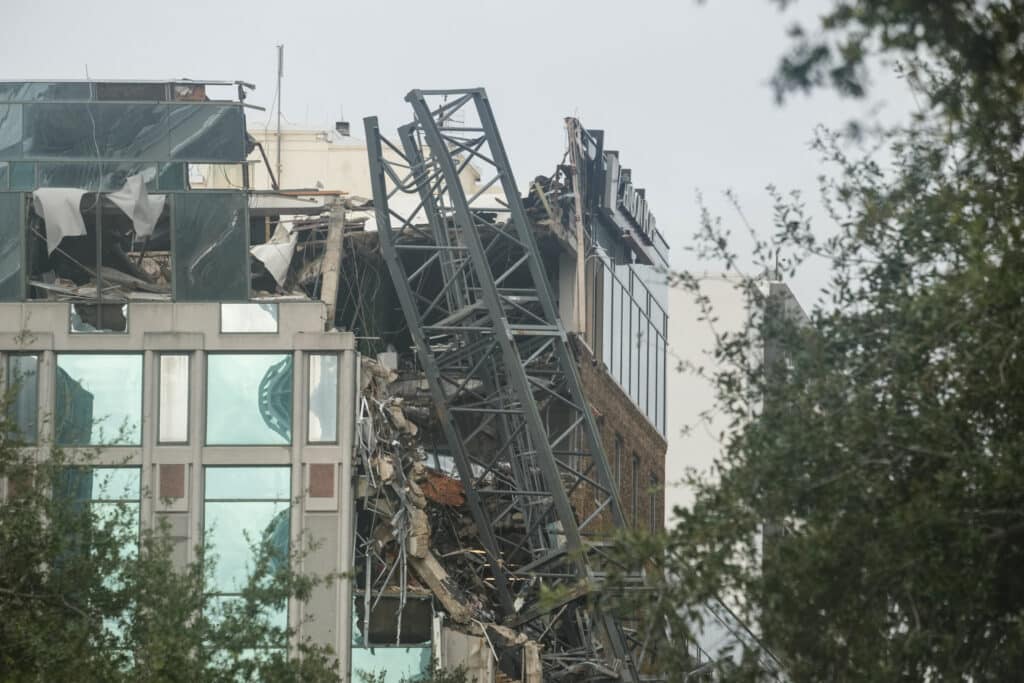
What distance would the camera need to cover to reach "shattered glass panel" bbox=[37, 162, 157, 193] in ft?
159

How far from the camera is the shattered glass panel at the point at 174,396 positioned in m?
47.8

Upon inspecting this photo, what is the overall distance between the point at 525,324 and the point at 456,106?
18.5 ft

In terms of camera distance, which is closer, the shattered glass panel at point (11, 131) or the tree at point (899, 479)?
the tree at point (899, 479)

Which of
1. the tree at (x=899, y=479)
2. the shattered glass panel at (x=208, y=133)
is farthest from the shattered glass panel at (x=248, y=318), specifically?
the tree at (x=899, y=479)

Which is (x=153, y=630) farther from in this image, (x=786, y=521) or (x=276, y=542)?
(x=276, y=542)

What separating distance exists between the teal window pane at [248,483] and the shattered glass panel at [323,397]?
97 cm

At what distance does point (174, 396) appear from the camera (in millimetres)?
47969

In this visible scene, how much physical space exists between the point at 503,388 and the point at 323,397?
395 centimetres

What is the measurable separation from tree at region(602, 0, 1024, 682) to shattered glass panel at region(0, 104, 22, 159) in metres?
27.4

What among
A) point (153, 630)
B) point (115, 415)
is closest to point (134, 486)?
point (115, 415)

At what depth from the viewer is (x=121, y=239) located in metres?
49.6

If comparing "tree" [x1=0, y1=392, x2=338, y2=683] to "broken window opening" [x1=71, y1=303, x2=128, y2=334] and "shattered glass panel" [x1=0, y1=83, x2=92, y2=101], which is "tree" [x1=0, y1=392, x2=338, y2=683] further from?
"shattered glass panel" [x1=0, y1=83, x2=92, y2=101]

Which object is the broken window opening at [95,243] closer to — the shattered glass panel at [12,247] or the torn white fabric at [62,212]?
the torn white fabric at [62,212]

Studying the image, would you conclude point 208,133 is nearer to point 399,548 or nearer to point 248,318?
point 248,318
